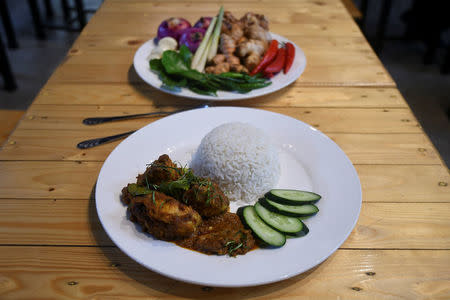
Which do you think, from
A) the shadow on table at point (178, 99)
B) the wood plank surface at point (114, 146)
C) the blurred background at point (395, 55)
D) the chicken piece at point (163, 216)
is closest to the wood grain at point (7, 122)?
the wood plank surface at point (114, 146)

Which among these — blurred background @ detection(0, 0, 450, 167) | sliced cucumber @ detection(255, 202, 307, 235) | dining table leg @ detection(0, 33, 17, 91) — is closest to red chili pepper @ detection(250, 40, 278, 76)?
sliced cucumber @ detection(255, 202, 307, 235)

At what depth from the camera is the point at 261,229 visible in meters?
1.26

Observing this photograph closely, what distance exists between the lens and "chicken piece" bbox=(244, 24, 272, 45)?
8.06 ft

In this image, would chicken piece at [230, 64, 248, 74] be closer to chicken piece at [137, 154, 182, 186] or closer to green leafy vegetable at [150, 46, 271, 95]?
green leafy vegetable at [150, 46, 271, 95]

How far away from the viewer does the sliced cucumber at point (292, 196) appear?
54.1 inches

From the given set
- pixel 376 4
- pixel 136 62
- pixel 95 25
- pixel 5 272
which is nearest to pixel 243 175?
pixel 5 272

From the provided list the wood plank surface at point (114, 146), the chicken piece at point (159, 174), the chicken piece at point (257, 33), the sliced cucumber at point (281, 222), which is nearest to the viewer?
the sliced cucumber at point (281, 222)

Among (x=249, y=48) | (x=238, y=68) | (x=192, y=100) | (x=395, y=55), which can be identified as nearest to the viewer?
(x=192, y=100)

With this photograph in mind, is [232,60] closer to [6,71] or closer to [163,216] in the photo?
[163,216]

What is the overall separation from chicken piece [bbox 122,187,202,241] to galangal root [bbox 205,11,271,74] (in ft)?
3.74

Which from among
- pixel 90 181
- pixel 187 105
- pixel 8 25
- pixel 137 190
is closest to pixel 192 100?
pixel 187 105

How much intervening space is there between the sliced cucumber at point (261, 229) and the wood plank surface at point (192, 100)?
2.89 ft

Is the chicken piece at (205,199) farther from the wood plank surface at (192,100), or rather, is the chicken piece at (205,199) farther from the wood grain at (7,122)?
the wood grain at (7,122)

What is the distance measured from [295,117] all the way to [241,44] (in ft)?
2.24
